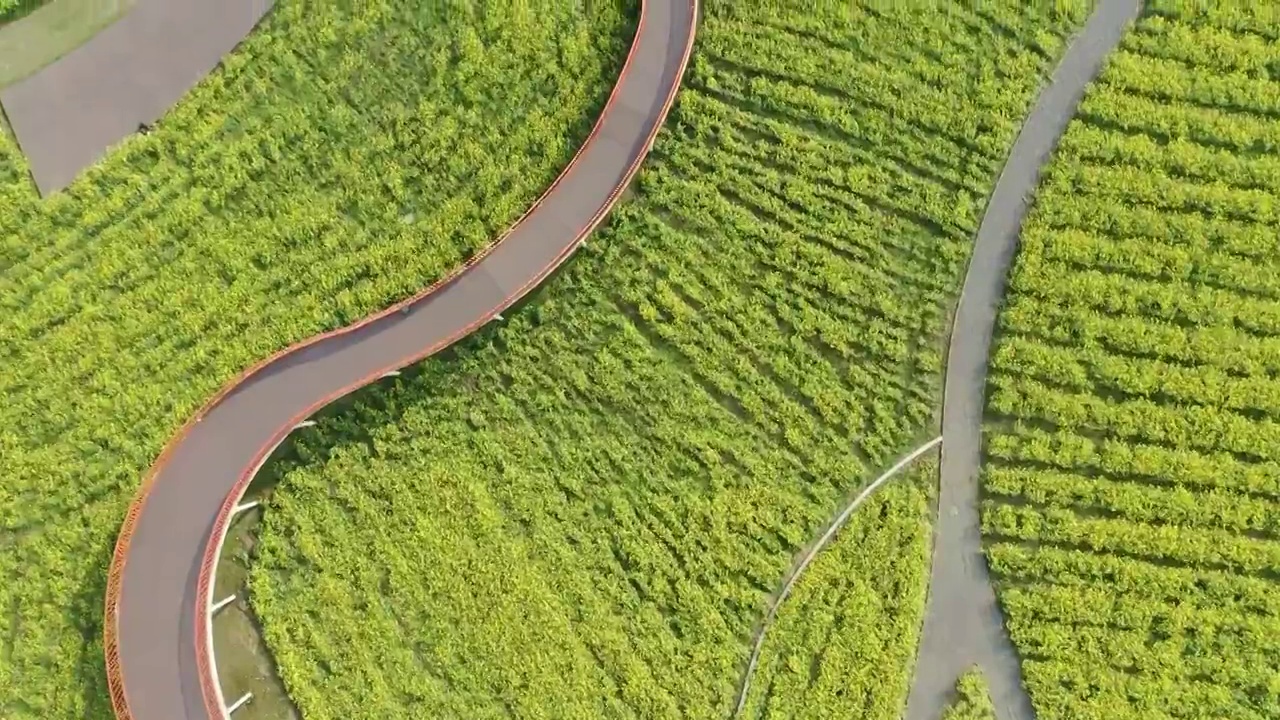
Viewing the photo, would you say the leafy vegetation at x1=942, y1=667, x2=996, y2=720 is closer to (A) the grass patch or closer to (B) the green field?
(A) the grass patch

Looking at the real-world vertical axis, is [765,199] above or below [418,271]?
below

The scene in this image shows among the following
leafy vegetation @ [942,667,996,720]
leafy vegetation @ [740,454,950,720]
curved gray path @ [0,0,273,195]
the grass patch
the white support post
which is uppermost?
the grass patch

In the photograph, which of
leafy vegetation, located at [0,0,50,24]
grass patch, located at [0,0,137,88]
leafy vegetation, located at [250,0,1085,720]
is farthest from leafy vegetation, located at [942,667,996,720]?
leafy vegetation, located at [0,0,50,24]

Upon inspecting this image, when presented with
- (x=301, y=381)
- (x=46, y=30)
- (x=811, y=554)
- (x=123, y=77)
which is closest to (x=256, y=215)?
(x=301, y=381)

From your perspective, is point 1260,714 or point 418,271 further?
point 418,271

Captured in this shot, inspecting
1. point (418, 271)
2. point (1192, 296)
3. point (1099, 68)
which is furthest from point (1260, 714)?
point (418, 271)

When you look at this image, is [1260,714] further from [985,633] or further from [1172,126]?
[1172,126]

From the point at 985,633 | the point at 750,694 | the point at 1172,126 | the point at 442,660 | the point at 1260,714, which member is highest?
the point at 1172,126
